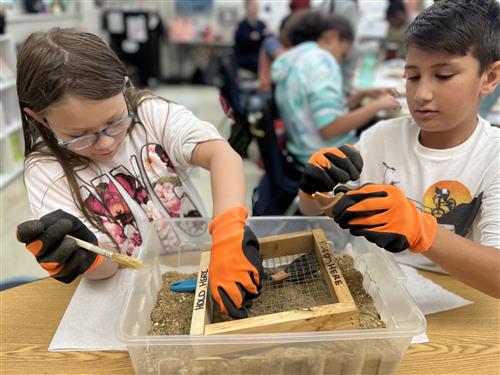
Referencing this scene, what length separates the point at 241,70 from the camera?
192 inches

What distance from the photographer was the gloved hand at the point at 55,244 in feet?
2.08

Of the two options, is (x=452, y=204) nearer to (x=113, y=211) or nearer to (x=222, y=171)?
(x=222, y=171)

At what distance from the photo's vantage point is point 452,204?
91cm

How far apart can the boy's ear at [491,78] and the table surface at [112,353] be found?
418 millimetres

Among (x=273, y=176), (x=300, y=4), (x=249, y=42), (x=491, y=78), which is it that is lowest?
(x=273, y=176)

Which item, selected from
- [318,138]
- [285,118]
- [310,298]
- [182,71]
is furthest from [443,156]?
[182,71]

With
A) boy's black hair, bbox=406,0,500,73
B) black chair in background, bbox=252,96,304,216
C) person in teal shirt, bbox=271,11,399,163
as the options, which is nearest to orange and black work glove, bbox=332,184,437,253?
boy's black hair, bbox=406,0,500,73

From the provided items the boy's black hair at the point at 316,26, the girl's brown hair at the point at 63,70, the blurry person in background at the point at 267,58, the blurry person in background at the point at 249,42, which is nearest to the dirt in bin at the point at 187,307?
the girl's brown hair at the point at 63,70

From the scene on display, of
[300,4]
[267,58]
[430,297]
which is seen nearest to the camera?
[430,297]

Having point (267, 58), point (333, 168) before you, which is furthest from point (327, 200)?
point (267, 58)

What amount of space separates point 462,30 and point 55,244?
842 millimetres

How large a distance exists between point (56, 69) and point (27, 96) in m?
0.09

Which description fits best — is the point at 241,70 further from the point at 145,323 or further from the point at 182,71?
the point at 145,323

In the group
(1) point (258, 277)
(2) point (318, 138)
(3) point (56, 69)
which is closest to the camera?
(1) point (258, 277)
